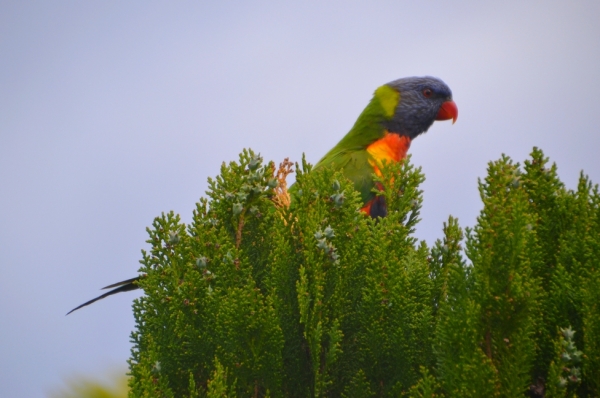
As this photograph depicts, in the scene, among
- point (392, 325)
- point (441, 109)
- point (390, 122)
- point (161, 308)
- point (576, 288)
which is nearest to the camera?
point (576, 288)

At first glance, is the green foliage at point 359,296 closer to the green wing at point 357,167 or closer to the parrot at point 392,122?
the green wing at point 357,167

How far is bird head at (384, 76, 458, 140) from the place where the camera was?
19.2 ft

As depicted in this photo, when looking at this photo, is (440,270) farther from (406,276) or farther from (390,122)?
(390,122)

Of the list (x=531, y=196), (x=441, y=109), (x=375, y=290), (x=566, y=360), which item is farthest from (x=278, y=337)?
(x=441, y=109)

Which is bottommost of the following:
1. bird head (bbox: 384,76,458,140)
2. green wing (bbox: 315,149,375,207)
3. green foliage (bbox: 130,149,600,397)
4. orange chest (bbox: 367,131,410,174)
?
green foliage (bbox: 130,149,600,397)

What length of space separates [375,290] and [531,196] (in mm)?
737

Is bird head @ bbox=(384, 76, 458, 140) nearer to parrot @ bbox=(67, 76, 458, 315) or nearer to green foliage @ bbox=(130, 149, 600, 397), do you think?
parrot @ bbox=(67, 76, 458, 315)

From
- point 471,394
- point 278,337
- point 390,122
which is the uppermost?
point 390,122

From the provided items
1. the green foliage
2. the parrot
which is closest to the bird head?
the parrot

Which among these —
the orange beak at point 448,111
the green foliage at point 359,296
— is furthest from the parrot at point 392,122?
the green foliage at point 359,296

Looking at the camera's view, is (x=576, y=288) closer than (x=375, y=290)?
Yes

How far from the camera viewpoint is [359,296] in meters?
2.40

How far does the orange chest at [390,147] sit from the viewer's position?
17.6 feet

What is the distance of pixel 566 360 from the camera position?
6.56 feet
